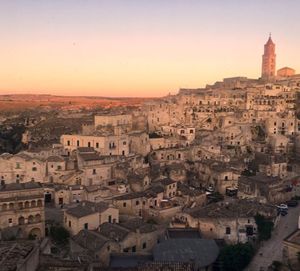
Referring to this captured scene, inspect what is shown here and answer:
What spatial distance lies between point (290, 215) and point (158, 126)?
2393 centimetres

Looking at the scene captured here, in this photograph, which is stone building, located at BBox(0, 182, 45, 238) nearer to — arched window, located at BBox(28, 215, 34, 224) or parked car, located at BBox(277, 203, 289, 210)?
arched window, located at BBox(28, 215, 34, 224)

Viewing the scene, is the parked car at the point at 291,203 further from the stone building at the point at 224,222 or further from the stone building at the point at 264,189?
the stone building at the point at 224,222

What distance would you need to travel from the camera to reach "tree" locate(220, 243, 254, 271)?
22094mm

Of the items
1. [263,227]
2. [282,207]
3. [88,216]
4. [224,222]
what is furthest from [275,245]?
[88,216]

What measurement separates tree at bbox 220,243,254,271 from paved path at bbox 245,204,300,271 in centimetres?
60

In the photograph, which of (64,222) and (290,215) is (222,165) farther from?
(64,222)

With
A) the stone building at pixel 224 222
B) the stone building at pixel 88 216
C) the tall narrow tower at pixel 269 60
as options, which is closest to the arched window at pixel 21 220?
the stone building at pixel 88 216

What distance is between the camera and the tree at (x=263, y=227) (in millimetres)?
26312

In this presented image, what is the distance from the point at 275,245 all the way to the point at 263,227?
55.8 inches

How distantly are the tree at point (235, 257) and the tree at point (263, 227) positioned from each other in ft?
9.76

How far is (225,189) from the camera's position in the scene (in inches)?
1372

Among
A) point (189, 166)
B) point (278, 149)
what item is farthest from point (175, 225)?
point (278, 149)

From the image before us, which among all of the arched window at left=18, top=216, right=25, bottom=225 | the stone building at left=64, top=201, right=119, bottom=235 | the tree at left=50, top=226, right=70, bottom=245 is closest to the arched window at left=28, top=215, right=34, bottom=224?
the arched window at left=18, top=216, right=25, bottom=225

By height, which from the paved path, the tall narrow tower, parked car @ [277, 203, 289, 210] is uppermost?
the tall narrow tower
